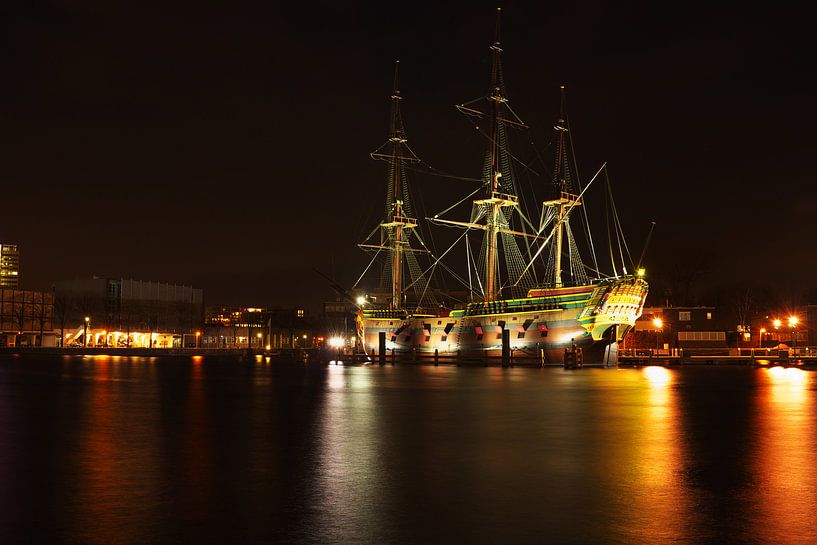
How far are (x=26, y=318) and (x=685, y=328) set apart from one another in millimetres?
117491

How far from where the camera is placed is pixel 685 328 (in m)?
100

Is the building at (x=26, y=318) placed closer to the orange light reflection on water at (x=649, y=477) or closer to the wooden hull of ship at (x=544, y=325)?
the wooden hull of ship at (x=544, y=325)

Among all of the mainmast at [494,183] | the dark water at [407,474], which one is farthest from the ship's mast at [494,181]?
the dark water at [407,474]

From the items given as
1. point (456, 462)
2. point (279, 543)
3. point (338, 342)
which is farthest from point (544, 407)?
point (338, 342)

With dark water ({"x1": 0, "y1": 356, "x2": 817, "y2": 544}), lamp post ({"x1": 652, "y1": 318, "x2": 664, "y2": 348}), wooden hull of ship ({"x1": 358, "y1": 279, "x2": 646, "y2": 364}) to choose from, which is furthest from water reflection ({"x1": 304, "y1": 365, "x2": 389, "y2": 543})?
lamp post ({"x1": 652, "y1": 318, "x2": 664, "y2": 348})

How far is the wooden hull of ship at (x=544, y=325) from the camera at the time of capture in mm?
75438

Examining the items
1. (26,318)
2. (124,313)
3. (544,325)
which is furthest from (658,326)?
(26,318)

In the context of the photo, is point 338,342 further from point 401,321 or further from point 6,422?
point 6,422

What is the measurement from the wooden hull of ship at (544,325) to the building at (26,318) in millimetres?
84553

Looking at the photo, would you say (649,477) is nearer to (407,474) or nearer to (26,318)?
(407,474)

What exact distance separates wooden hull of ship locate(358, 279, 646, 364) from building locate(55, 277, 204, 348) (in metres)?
75.7

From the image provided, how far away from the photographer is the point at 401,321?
100m

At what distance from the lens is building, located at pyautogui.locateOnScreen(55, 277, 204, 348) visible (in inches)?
5709

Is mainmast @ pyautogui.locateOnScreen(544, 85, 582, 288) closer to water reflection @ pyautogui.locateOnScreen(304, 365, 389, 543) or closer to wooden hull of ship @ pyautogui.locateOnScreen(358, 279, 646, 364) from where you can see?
wooden hull of ship @ pyautogui.locateOnScreen(358, 279, 646, 364)
